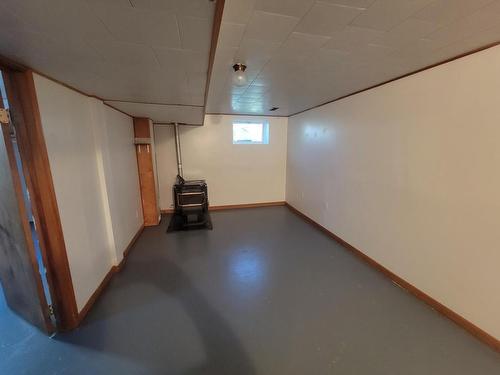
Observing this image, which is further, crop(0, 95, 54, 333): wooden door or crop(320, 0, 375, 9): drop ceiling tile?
crop(0, 95, 54, 333): wooden door

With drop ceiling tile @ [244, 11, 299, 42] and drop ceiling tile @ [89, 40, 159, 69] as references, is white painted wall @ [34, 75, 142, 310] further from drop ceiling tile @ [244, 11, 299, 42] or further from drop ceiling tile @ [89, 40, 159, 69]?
drop ceiling tile @ [244, 11, 299, 42]

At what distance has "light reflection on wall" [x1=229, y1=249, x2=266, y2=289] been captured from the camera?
224 centimetres

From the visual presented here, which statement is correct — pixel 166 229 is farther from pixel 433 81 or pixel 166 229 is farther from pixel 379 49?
pixel 433 81

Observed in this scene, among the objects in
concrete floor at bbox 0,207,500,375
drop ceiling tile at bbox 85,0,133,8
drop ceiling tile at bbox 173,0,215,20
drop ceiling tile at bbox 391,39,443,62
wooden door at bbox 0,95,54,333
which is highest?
drop ceiling tile at bbox 391,39,443,62

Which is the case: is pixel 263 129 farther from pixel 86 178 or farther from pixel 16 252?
pixel 16 252

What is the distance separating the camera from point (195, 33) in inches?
41.0

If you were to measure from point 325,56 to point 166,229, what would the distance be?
340 centimetres

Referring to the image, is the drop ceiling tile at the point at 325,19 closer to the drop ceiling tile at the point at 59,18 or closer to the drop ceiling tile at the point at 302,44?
the drop ceiling tile at the point at 302,44

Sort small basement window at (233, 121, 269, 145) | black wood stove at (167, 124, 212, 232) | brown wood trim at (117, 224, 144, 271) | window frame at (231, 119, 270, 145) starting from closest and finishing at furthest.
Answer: brown wood trim at (117, 224, 144, 271) < black wood stove at (167, 124, 212, 232) < window frame at (231, 119, 270, 145) < small basement window at (233, 121, 269, 145)

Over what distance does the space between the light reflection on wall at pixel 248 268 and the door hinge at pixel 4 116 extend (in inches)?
87.5

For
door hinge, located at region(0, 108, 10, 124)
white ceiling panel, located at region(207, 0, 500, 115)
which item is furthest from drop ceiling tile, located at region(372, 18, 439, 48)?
door hinge, located at region(0, 108, 10, 124)

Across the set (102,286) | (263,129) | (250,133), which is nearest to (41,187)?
(102,286)

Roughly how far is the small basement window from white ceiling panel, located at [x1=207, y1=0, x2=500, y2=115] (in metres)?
2.40

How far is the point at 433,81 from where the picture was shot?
1789mm
